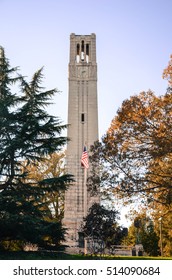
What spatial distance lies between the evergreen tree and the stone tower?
40.6 feet

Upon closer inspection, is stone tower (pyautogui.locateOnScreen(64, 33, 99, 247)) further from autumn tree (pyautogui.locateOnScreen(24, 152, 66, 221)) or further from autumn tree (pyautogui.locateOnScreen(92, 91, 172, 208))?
autumn tree (pyautogui.locateOnScreen(92, 91, 172, 208))

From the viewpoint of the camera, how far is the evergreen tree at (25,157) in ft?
41.1

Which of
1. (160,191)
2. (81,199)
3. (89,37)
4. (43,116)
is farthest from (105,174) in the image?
(89,37)

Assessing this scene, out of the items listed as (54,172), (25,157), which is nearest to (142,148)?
(25,157)

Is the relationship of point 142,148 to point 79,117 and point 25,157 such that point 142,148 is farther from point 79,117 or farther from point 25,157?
point 79,117

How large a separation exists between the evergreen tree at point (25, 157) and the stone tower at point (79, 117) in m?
12.4

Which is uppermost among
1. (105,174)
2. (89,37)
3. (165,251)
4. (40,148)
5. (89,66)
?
(89,37)

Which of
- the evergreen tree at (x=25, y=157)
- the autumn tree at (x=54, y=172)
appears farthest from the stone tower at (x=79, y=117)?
the evergreen tree at (x=25, y=157)

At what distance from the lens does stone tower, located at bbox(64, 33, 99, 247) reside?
28642 millimetres

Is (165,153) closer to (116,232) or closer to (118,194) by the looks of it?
(118,194)

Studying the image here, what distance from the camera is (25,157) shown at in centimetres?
1503

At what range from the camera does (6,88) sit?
1634 cm

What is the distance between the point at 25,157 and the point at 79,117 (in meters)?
18.2

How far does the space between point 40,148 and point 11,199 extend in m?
3.39
